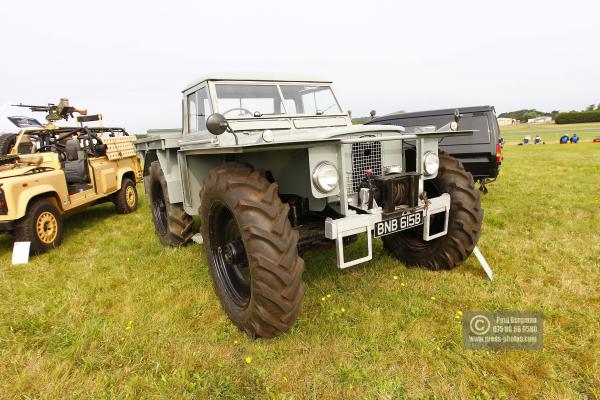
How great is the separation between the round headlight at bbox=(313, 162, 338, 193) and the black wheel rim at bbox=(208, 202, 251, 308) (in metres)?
0.93

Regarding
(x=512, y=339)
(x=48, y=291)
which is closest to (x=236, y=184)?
(x=512, y=339)

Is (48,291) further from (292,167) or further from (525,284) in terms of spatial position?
(525,284)

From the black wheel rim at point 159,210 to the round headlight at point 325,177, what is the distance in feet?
11.6

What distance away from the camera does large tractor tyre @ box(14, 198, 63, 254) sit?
15.5ft

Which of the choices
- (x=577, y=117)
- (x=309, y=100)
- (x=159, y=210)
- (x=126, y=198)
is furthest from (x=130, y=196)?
(x=577, y=117)

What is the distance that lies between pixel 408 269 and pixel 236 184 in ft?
7.40

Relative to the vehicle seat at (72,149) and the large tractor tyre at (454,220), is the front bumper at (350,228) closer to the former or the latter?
the large tractor tyre at (454,220)

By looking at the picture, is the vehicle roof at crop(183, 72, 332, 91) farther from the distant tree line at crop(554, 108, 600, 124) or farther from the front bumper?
the distant tree line at crop(554, 108, 600, 124)

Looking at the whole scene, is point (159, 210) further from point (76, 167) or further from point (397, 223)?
point (397, 223)

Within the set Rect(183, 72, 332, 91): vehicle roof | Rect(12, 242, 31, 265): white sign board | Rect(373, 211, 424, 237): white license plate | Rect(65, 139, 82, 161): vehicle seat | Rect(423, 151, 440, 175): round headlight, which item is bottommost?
Rect(12, 242, 31, 265): white sign board

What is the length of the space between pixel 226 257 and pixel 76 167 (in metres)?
5.12

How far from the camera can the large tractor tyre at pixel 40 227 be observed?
4738 millimetres

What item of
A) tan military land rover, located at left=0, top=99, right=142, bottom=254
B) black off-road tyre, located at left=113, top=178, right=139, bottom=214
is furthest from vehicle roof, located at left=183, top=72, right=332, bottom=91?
black off-road tyre, located at left=113, top=178, right=139, bottom=214

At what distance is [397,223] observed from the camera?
2844 mm
